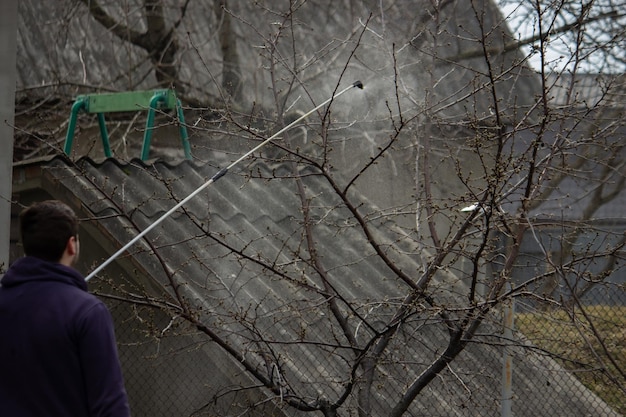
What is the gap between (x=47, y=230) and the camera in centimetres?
296

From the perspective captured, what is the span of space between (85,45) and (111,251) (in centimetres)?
A: 610

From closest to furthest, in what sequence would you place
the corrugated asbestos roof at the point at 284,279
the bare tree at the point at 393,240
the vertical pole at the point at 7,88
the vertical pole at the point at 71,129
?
the bare tree at the point at 393,240, the vertical pole at the point at 7,88, the corrugated asbestos roof at the point at 284,279, the vertical pole at the point at 71,129

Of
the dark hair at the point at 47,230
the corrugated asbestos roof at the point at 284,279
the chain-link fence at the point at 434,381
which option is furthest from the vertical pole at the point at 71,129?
the dark hair at the point at 47,230

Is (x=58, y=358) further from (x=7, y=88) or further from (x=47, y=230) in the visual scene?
(x=7, y=88)

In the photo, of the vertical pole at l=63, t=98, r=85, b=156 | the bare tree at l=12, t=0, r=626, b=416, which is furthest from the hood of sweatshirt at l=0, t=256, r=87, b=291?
A: the vertical pole at l=63, t=98, r=85, b=156

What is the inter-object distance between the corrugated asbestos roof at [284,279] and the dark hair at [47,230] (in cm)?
195

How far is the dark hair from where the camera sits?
2.96 meters

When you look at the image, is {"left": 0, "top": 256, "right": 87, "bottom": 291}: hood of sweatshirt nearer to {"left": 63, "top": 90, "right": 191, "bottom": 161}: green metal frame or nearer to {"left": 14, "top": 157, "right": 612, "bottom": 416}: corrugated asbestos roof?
{"left": 14, "top": 157, "right": 612, "bottom": 416}: corrugated asbestos roof

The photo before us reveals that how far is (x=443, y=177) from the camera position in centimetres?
1023

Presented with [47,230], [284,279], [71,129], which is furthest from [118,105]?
→ [47,230]

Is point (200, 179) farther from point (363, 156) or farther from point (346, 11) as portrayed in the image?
point (346, 11)

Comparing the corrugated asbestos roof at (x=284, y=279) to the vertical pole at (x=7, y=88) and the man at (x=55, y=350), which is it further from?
the man at (x=55, y=350)

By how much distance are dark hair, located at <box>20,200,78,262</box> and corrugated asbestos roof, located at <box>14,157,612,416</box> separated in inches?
76.7

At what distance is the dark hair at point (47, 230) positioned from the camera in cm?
296
